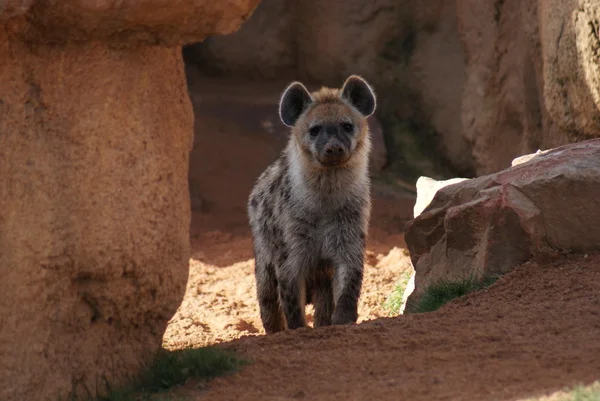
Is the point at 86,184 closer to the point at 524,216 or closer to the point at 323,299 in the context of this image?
the point at 524,216

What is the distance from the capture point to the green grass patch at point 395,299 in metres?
8.09

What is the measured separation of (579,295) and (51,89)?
2669 millimetres

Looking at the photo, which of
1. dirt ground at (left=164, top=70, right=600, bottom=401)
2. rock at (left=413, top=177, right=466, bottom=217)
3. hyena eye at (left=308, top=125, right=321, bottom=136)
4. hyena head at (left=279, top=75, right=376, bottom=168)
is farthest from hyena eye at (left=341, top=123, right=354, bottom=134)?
dirt ground at (left=164, top=70, right=600, bottom=401)

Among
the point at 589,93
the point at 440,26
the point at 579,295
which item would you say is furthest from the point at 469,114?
the point at 579,295

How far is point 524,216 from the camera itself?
612 centimetres

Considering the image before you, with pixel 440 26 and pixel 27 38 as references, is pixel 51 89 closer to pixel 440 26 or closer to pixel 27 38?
pixel 27 38

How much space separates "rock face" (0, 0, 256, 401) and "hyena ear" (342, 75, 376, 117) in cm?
286

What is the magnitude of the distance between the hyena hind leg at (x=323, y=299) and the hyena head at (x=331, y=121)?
74 centimetres

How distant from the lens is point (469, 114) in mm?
9969

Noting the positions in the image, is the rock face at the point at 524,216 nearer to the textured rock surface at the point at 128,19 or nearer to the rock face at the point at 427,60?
the textured rock surface at the point at 128,19

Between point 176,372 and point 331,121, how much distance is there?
2850 mm

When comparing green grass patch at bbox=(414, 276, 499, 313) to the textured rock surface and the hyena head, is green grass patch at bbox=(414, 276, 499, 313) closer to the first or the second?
the hyena head

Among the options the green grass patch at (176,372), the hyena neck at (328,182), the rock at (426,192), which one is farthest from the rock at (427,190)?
the green grass patch at (176,372)

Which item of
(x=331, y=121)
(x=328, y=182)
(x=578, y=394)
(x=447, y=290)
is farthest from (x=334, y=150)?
(x=578, y=394)
